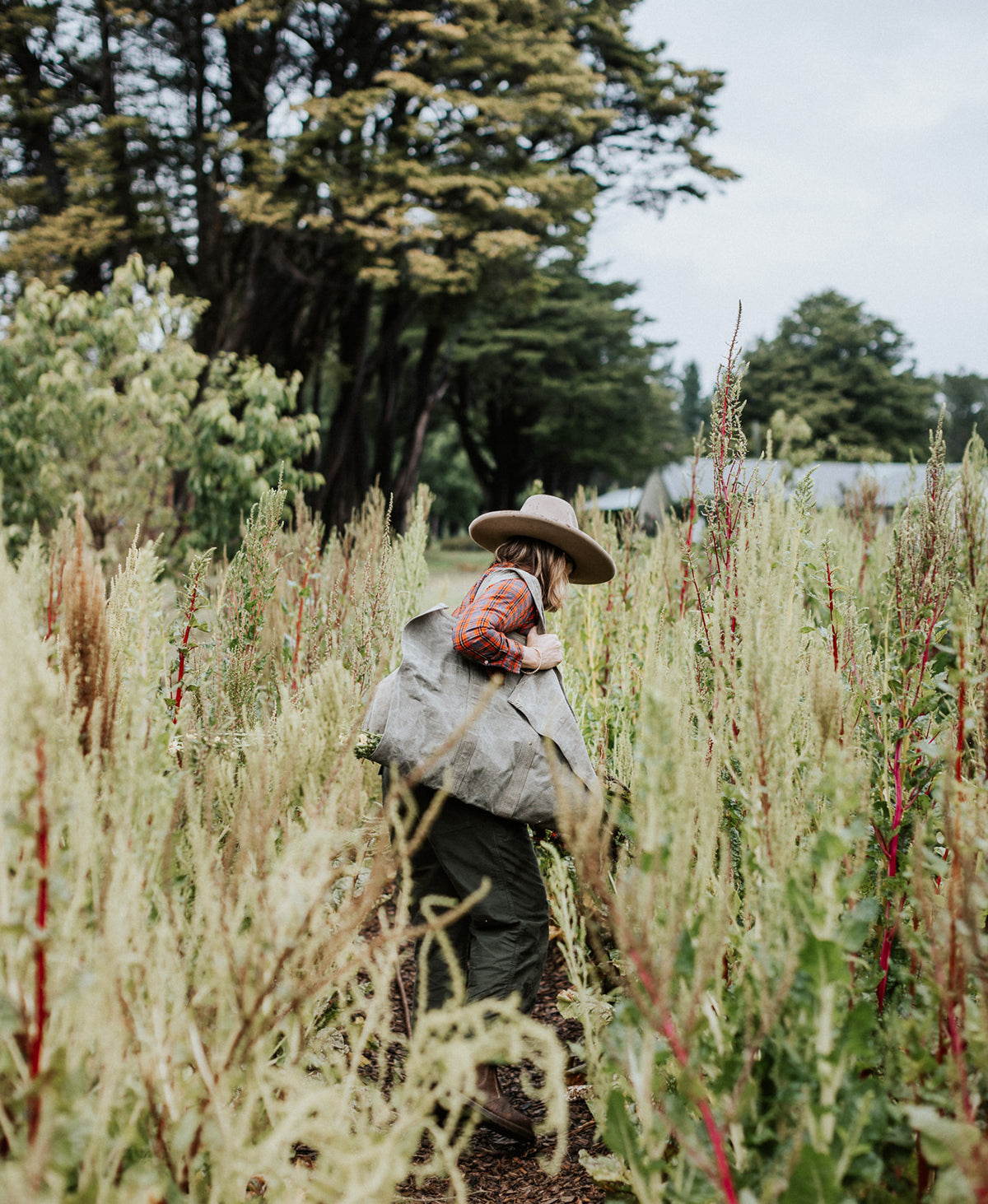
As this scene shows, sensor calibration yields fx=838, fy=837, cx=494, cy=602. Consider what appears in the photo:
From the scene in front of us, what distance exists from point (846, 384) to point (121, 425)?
121 feet

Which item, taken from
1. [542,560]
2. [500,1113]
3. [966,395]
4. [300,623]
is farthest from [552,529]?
[966,395]

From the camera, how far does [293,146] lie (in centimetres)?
1267

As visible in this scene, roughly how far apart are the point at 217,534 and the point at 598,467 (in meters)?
26.7

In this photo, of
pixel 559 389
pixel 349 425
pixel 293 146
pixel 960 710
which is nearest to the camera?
pixel 960 710

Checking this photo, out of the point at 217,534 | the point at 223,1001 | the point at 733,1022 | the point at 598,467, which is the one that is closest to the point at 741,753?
the point at 733,1022

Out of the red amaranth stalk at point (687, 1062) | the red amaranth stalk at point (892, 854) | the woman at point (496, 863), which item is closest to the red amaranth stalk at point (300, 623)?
the woman at point (496, 863)

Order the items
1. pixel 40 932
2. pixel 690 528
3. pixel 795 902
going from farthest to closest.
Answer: pixel 690 528 < pixel 795 902 < pixel 40 932

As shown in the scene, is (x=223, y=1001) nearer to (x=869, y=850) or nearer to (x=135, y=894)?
(x=135, y=894)

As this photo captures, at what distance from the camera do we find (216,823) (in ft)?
7.07

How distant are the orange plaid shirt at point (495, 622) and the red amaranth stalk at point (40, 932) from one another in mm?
1298

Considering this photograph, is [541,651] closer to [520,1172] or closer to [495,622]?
[495,622]

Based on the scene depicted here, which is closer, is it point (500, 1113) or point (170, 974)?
point (170, 974)

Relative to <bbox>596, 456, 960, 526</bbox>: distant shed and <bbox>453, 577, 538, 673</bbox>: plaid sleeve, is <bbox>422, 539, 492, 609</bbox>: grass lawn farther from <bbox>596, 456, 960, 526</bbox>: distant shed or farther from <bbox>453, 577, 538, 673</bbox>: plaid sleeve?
<bbox>453, 577, 538, 673</bbox>: plaid sleeve

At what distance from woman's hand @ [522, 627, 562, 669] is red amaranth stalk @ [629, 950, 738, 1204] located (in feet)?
4.10
